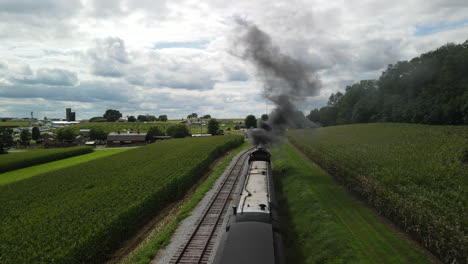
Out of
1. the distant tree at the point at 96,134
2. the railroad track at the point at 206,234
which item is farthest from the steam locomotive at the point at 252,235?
the distant tree at the point at 96,134

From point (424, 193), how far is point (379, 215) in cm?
320

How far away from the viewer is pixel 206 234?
17453 millimetres

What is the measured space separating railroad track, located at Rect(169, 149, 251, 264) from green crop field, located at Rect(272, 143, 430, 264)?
5025 mm

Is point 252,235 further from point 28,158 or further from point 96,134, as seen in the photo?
point 96,134

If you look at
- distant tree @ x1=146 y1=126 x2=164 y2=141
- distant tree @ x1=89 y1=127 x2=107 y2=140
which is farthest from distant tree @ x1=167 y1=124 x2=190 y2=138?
distant tree @ x1=89 y1=127 x2=107 y2=140

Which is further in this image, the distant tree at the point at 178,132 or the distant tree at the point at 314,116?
the distant tree at the point at 314,116

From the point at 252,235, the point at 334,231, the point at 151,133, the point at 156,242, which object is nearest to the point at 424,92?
the point at 334,231

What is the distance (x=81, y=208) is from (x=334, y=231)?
18.4 m

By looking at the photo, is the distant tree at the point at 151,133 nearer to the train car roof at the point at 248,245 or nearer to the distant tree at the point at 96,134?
the distant tree at the point at 96,134

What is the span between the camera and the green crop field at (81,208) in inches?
542

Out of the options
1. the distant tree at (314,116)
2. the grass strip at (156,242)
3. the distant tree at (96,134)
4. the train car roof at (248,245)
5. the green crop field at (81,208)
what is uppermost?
the distant tree at (314,116)

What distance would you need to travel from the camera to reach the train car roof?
29.1 feet

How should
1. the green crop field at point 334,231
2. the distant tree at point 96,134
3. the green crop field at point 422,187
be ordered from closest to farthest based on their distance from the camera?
the green crop field at point 422,187 → the green crop field at point 334,231 → the distant tree at point 96,134

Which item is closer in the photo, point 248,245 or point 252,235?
point 248,245
